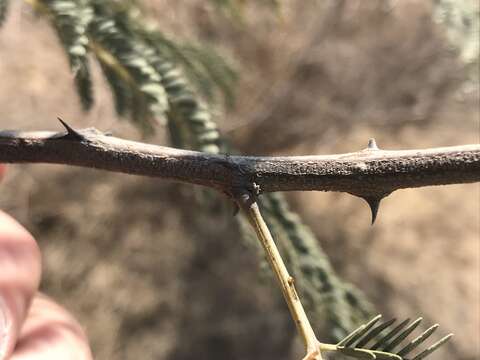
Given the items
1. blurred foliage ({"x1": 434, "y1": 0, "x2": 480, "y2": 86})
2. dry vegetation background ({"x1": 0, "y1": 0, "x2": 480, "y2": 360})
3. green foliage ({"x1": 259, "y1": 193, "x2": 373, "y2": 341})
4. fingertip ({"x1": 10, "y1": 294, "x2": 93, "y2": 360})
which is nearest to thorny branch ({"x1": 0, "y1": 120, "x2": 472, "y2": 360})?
green foliage ({"x1": 259, "y1": 193, "x2": 373, "y2": 341})

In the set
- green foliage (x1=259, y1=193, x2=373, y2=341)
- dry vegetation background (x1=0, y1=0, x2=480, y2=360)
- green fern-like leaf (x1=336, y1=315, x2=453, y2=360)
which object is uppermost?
green fern-like leaf (x1=336, y1=315, x2=453, y2=360)

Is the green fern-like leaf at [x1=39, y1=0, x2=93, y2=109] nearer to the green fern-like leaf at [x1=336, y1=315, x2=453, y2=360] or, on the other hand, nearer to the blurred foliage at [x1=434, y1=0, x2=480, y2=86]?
the green fern-like leaf at [x1=336, y1=315, x2=453, y2=360]

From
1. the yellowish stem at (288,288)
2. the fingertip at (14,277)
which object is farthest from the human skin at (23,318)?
the yellowish stem at (288,288)

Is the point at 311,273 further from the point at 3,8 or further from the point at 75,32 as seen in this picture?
the point at 3,8

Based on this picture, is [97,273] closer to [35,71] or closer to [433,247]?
[35,71]

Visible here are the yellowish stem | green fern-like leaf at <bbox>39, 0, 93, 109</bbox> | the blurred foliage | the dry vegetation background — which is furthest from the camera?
the dry vegetation background

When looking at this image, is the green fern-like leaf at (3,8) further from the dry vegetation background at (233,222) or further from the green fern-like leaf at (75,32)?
the dry vegetation background at (233,222)

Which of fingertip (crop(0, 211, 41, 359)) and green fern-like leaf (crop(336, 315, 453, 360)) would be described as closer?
green fern-like leaf (crop(336, 315, 453, 360))
